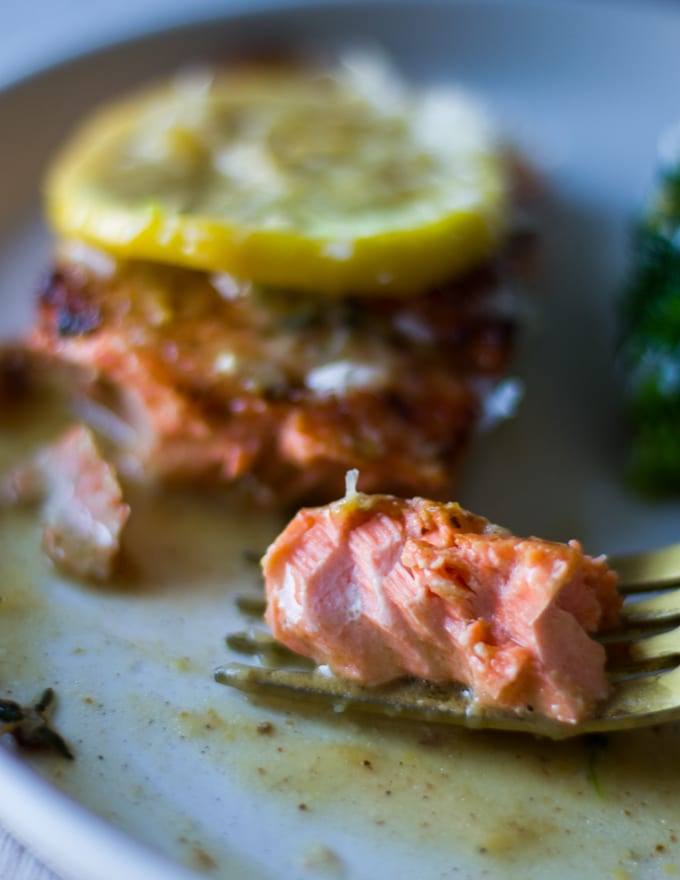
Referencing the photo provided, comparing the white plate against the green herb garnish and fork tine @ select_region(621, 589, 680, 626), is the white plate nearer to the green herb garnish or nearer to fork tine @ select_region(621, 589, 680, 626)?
the green herb garnish

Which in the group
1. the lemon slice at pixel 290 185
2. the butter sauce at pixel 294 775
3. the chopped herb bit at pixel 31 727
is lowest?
the butter sauce at pixel 294 775

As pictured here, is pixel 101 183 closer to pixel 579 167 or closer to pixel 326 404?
pixel 326 404

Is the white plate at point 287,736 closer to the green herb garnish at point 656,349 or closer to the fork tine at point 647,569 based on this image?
the green herb garnish at point 656,349

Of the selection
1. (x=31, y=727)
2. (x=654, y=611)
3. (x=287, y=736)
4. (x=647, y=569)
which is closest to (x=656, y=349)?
(x=647, y=569)

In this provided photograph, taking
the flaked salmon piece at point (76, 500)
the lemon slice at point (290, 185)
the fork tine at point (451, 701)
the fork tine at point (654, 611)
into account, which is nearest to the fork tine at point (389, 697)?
the fork tine at point (451, 701)

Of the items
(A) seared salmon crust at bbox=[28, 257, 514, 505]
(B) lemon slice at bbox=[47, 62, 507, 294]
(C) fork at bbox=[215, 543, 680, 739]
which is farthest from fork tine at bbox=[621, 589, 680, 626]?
(B) lemon slice at bbox=[47, 62, 507, 294]

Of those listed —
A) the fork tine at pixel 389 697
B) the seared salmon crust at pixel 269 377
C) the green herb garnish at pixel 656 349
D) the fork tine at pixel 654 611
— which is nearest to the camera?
the fork tine at pixel 389 697

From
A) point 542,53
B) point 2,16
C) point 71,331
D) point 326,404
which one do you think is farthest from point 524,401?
point 2,16

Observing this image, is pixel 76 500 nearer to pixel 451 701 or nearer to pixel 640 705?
pixel 451 701
